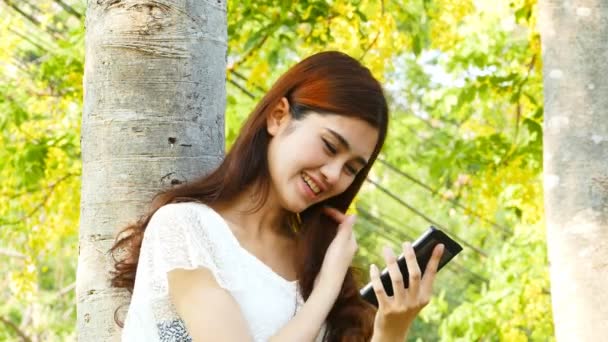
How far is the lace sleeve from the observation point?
2254 millimetres

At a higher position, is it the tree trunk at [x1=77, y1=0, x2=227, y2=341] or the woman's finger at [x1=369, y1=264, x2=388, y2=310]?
the tree trunk at [x1=77, y1=0, x2=227, y2=341]

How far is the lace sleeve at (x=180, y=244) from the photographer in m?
2.25

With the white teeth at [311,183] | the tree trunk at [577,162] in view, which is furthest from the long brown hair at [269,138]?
the tree trunk at [577,162]

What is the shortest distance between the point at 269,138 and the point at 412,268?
0.50 m

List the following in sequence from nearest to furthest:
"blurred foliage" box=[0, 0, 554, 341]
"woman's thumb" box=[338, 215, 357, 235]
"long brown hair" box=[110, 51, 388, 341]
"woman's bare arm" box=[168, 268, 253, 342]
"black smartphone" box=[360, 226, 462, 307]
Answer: "woman's bare arm" box=[168, 268, 253, 342] → "black smartphone" box=[360, 226, 462, 307] → "long brown hair" box=[110, 51, 388, 341] → "woman's thumb" box=[338, 215, 357, 235] → "blurred foliage" box=[0, 0, 554, 341]

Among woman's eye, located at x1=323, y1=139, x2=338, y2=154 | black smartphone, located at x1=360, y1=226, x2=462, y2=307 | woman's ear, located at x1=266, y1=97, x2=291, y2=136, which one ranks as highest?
woman's ear, located at x1=266, y1=97, x2=291, y2=136

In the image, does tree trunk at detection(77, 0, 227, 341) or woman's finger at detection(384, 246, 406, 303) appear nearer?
woman's finger at detection(384, 246, 406, 303)

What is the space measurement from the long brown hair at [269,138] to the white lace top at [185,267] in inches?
3.3

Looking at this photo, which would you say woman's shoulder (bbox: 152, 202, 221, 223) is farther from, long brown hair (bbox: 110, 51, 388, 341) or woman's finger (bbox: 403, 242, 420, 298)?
woman's finger (bbox: 403, 242, 420, 298)

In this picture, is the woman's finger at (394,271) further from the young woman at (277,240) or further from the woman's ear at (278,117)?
the woman's ear at (278,117)

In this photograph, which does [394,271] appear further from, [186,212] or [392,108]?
[392,108]

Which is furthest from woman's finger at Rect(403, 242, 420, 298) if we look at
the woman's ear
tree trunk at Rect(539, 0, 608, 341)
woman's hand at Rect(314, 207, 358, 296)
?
tree trunk at Rect(539, 0, 608, 341)

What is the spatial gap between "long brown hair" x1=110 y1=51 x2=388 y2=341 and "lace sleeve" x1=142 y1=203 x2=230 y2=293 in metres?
0.08

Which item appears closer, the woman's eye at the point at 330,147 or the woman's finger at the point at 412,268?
the woman's finger at the point at 412,268
